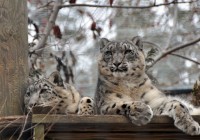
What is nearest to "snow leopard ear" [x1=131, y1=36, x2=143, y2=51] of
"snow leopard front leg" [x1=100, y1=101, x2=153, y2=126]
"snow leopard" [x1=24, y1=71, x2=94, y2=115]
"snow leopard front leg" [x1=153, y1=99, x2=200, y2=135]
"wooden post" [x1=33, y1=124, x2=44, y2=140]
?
"snow leopard" [x1=24, y1=71, x2=94, y2=115]

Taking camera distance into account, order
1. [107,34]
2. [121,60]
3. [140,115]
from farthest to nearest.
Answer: [107,34] < [121,60] < [140,115]

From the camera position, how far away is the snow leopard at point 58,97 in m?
3.64

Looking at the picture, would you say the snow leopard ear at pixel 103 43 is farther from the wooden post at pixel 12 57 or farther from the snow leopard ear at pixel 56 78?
the wooden post at pixel 12 57

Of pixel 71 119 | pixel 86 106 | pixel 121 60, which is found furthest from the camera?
pixel 86 106

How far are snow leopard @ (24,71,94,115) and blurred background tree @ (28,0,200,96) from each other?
1.94ft

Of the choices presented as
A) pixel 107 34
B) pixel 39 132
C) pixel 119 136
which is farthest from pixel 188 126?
pixel 107 34

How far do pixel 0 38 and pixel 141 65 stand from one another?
934mm

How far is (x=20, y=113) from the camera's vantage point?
3.33 meters

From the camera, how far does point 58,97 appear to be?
151 inches

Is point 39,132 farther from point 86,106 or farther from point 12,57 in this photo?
point 86,106

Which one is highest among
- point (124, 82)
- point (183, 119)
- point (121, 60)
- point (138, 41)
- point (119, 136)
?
point (138, 41)

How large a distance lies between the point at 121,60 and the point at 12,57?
0.66 m

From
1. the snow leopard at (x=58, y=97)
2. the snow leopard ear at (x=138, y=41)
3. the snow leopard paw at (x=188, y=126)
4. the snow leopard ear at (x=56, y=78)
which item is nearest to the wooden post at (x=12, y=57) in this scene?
the snow leopard at (x=58, y=97)

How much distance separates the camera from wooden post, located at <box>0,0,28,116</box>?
10.6 ft
